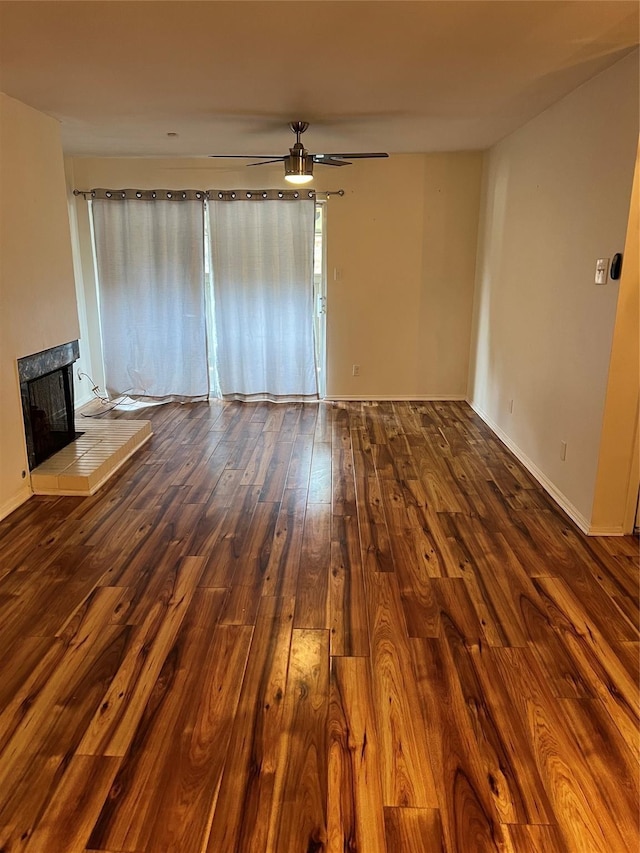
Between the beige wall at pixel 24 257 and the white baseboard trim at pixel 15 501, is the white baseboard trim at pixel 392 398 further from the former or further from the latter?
the white baseboard trim at pixel 15 501

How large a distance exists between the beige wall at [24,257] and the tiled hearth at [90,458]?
172 mm

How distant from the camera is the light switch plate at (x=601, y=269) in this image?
2.94 meters

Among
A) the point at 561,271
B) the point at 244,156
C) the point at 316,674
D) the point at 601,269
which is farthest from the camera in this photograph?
the point at 244,156

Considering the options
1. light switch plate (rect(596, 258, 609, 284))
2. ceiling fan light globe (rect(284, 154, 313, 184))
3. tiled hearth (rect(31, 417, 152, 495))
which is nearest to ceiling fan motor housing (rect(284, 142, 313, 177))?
ceiling fan light globe (rect(284, 154, 313, 184))

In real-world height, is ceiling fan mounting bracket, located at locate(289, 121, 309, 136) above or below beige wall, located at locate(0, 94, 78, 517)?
above

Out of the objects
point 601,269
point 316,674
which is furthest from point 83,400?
point 601,269

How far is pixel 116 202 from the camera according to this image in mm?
5664

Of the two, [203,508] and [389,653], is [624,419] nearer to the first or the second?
[389,653]

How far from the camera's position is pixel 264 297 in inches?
231

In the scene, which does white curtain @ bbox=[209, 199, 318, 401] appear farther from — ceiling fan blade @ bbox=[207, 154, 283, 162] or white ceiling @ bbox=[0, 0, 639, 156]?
white ceiling @ bbox=[0, 0, 639, 156]

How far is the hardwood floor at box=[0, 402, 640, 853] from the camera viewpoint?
160 cm

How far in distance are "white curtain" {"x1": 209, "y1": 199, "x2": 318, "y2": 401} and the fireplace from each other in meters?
1.92

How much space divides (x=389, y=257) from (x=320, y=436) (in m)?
2.11

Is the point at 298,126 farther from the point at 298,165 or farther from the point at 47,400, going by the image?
the point at 47,400
